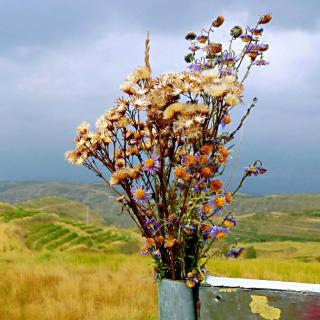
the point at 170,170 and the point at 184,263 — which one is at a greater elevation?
the point at 170,170

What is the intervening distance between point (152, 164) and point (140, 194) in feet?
0.47

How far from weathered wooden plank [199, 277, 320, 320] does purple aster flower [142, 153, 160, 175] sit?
22.9 inches

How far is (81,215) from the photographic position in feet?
242

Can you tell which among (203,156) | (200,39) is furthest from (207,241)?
(200,39)

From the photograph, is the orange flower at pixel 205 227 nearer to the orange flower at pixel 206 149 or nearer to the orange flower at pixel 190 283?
the orange flower at pixel 190 283

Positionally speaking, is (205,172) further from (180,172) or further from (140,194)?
(140,194)

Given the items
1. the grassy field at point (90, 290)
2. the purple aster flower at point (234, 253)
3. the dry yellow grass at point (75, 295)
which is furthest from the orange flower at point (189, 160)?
the dry yellow grass at point (75, 295)

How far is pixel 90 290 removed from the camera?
6.74 meters

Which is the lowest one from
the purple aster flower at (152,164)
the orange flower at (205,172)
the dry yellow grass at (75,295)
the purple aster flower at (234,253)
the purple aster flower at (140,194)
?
the dry yellow grass at (75,295)

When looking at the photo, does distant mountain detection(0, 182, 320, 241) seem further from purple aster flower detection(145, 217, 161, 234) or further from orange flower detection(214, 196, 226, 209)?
orange flower detection(214, 196, 226, 209)

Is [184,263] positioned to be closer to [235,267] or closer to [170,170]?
[170,170]

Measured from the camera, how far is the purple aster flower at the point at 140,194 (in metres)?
2.18

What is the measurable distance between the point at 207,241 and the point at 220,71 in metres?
0.79

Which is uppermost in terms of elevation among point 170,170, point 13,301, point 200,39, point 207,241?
point 200,39
